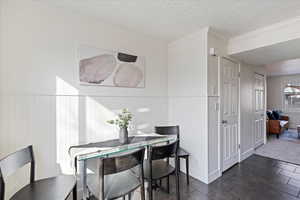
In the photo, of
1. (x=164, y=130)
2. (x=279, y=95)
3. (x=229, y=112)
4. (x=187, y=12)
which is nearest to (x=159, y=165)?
(x=164, y=130)

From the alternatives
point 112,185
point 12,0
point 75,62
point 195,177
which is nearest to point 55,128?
point 75,62

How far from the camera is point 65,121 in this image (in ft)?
6.46

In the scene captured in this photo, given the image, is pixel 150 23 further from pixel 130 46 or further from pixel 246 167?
pixel 246 167

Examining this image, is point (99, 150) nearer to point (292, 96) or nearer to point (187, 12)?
point (187, 12)

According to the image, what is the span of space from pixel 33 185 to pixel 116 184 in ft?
2.55

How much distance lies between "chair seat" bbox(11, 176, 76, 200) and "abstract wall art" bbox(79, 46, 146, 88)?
1187mm

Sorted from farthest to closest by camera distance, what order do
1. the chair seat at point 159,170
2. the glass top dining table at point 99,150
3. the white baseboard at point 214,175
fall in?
the white baseboard at point 214,175
the chair seat at point 159,170
the glass top dining table at point 99,150

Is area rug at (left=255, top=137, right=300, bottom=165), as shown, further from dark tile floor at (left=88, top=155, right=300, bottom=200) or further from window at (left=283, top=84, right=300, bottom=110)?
window at (left=283, top=84, right=300, bottom=110)

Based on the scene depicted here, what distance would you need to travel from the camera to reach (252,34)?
255cm

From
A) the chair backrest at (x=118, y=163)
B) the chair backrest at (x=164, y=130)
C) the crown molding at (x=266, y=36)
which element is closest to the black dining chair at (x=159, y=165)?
the chair backrest at (x=118, y=163)

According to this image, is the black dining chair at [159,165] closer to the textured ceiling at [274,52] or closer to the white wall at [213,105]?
the white wall at [213,105]

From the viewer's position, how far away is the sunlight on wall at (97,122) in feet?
7.04

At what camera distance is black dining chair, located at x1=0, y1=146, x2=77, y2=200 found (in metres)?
1.29

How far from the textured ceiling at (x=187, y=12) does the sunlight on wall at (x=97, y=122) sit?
119cm
